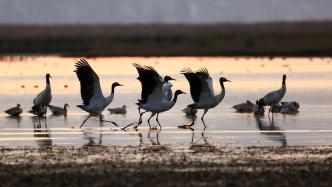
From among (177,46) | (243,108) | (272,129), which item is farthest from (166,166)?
(177,46)

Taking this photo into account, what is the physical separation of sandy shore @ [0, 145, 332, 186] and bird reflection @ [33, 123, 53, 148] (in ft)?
2.74

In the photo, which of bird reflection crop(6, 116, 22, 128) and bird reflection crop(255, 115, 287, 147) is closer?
bird reflection crop(255, 115, 287, 147)

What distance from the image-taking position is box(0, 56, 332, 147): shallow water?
19812mm

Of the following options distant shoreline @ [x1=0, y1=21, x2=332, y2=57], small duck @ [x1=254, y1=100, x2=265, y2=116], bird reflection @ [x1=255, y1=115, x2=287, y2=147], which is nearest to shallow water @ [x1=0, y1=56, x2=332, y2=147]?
bird reflection @ [x1=255, y1=115, x2=287, y2=147]

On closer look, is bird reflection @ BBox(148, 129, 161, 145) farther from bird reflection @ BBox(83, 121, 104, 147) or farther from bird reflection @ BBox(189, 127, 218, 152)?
bird reflection @ BBox(83, 121, 104, 147)

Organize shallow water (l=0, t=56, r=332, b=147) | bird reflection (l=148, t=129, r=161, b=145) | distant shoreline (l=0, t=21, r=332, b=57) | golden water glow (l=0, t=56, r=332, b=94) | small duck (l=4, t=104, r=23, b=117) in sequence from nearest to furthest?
bird reflection (l=148, t=129, r=161, b=145) < shallow water (l=0, t=56, r=332, b=147) < small duck (l=4, t=104, r=23, b=117) < golden water glow (l=0, t=56, r=332, b=94) < distant shoreline (l=0, t=21, r=332, b=57)

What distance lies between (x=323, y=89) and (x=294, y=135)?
14340mm

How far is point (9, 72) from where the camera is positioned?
152 feet

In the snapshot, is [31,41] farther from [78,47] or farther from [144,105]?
[144,105]

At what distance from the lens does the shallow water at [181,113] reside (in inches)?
780

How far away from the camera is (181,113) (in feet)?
85.1

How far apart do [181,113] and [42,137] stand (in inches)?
248

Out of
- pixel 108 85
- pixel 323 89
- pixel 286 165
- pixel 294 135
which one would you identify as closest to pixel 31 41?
pixel 108 85

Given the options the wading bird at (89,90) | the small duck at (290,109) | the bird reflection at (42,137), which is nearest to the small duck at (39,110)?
the bird reflection at (42,137)
